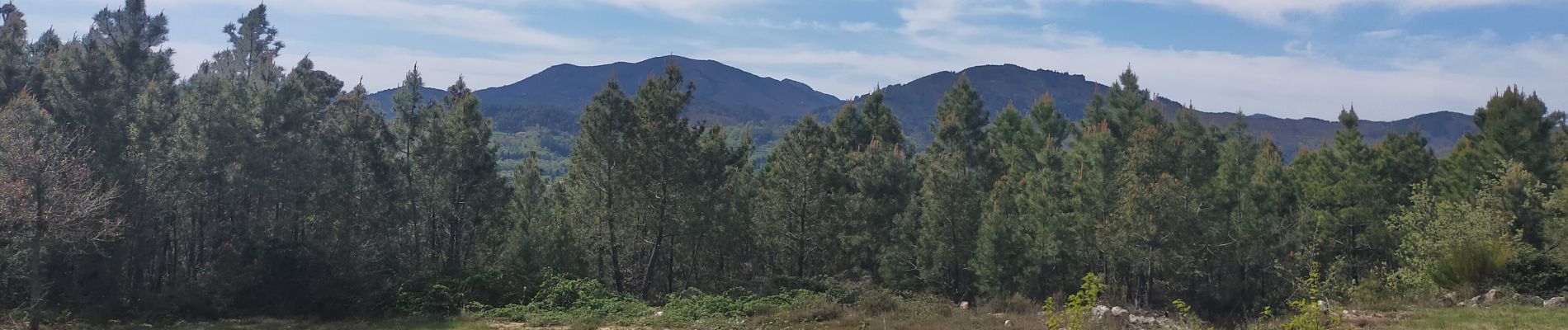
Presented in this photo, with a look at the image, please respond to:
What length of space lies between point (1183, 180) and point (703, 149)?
1665 centimetres

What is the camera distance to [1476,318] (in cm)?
1509

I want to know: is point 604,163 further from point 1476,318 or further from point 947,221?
point 1476,318

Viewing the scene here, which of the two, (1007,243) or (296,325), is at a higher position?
(1007,243)

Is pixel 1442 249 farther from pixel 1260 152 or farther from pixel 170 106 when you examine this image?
pixel 170 106

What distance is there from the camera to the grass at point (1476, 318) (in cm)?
1432

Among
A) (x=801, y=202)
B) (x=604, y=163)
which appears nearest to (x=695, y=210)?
(x=604, y=163)

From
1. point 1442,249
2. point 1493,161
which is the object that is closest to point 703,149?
point 1442,249

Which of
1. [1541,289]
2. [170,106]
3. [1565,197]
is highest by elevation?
[170,106]

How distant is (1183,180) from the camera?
29047mm

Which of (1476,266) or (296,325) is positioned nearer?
(1476,266)

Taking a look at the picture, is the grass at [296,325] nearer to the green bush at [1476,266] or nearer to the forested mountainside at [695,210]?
the forested mountainside at [695,210]

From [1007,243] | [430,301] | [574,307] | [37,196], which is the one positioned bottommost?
[574,307]

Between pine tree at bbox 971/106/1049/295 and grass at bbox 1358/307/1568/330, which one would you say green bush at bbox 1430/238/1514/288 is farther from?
pine tree at bbox 971/106/1049/295

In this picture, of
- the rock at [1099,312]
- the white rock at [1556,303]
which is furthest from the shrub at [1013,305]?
the white rock at [1556,303]
